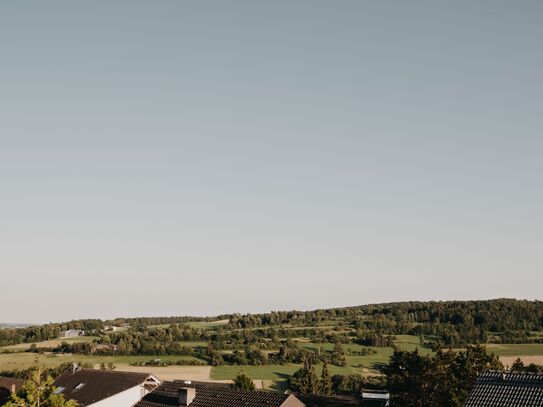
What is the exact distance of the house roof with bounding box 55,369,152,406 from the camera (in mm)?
72875

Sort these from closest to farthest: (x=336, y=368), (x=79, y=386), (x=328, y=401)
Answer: (x=328, y=401) < (x=79, y=386) < (x=336, y=368)

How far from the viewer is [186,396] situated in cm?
6250

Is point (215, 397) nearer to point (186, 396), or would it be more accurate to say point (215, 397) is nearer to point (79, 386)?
point (186, 396)

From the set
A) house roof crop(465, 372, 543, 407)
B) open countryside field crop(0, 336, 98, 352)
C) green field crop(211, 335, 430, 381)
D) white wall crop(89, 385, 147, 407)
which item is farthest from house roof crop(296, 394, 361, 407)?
open countryside field crop(0, 336, 98, 352)

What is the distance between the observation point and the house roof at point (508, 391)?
42.9 meters

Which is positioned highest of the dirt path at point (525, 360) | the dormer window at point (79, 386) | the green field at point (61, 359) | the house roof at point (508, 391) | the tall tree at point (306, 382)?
the house roof at point (508, 391)

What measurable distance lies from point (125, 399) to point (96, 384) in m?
5.15

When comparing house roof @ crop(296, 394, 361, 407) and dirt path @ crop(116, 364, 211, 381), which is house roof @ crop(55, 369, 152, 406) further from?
dirt path @ crop(116, 364, 211, 381)

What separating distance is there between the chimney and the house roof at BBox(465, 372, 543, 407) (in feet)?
92.1

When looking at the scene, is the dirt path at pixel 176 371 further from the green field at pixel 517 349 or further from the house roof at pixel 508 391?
the house roof at pixel 508 391

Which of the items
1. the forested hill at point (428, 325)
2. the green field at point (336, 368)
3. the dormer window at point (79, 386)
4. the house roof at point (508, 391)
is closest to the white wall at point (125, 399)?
the dormer window at point (79, 386)

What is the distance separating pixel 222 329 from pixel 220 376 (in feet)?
226

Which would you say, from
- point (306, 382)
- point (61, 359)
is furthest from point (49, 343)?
point (306, 382)

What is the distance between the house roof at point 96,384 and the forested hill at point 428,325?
263 feet
